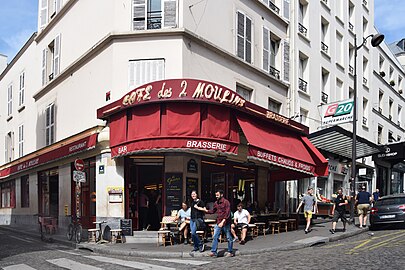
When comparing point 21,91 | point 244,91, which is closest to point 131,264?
point 244,91

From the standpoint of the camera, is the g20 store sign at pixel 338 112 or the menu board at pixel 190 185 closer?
the menu board at pixel 190 185

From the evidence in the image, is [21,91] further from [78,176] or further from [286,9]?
[286,9]

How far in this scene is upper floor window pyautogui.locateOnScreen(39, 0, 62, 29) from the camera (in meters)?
22.0

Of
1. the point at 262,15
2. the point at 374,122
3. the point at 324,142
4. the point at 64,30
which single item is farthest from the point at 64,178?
the point at 374,122

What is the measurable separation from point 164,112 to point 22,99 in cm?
1565

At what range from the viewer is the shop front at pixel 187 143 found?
1390cm

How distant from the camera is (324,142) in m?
23.0

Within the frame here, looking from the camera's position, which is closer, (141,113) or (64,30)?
(141,113)

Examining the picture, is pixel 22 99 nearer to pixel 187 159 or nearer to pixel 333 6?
pixel 187 159

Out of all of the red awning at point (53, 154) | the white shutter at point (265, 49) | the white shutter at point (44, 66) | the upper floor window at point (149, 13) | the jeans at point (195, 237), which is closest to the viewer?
the jeans at point (195, 237)

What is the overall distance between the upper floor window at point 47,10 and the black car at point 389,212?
53.6ft

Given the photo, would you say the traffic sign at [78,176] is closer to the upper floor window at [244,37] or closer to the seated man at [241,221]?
the seated man at [241,221]

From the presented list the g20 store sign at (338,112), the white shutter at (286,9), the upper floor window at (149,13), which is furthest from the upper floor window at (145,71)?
the g20 store sign at (338,112)

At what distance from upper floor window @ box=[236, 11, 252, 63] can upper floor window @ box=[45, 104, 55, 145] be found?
906 cm
